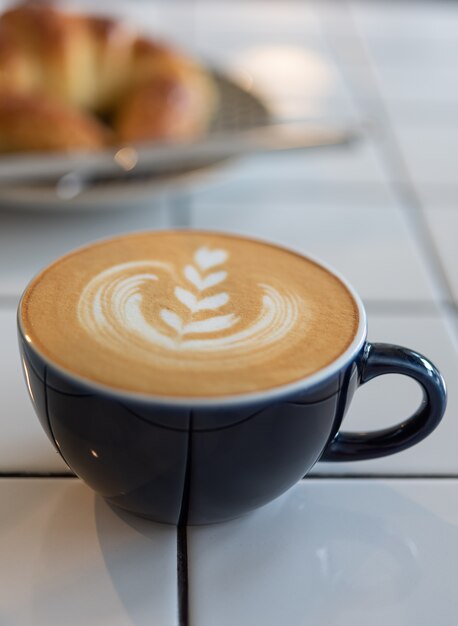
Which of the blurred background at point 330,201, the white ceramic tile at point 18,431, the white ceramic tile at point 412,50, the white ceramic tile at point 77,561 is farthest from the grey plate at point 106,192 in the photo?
the white ceramic tile at point 412,50

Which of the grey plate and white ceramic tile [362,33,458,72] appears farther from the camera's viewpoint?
white ceramic tile [362,33,458,72]

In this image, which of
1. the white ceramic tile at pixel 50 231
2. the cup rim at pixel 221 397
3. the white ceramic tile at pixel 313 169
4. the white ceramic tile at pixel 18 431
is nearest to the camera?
the cup rim at pixel 221 397

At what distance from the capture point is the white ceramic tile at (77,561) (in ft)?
1.05

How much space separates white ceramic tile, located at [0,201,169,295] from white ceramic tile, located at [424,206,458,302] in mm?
199

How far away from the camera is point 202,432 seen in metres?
0.30

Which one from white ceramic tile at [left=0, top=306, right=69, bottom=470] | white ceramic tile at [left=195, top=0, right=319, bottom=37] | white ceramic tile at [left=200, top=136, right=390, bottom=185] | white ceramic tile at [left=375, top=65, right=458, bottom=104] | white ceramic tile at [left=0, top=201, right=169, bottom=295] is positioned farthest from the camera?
Result: white ceramic tile at [left=195, top=0, right=319, bottom=37]

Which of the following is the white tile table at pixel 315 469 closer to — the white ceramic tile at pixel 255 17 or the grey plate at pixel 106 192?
the grey plate at pixel 106 192

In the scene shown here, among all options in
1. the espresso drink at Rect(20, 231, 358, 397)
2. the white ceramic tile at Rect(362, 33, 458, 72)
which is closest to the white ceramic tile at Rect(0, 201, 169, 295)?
the espresso drink at Rect(20, 231, 358, 397)

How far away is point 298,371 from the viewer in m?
0.32

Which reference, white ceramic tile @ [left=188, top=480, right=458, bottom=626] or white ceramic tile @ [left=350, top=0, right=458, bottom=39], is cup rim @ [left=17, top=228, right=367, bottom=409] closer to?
white ceramic tile @ [left=188, top=480, right=458, bottom=626]

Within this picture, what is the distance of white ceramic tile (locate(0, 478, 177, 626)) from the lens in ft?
1.05

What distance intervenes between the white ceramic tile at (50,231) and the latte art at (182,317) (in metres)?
0.19

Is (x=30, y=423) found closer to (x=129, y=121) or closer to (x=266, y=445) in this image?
(x=266, y=445)

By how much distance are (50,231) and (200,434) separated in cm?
34
